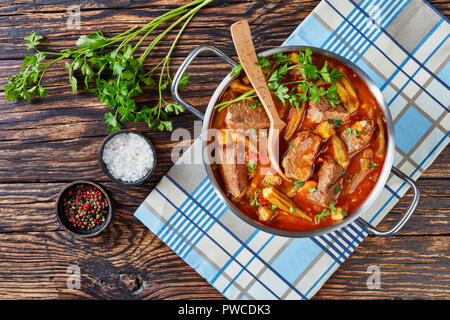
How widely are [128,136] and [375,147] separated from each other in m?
1.45

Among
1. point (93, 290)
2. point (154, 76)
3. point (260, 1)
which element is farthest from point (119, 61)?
point (93, 290)

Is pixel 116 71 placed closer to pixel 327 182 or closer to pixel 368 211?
pixel 327 182

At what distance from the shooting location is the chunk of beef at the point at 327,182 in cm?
212

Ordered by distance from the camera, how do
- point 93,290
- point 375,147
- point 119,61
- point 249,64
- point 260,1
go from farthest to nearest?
point 93,290
point 260,1
point 119,61
point 375,147
point 249,64

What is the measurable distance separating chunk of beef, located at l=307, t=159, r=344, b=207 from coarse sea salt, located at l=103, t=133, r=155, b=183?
1.01 metres

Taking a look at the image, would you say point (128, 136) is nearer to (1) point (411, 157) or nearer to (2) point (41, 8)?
(2) point (41, 8)

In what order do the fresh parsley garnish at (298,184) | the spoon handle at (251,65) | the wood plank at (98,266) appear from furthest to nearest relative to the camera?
the wood plank at (98,266), the fresh parsley garnish at (298,184), the spoon handle at (251,65)

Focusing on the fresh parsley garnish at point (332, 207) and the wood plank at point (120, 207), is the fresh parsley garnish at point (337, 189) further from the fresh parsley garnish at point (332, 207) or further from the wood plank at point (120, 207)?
the wood plank at point (120, 207)

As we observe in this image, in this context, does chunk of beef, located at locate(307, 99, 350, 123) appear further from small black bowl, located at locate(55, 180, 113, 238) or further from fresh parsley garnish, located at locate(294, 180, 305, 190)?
small black bowl, located at locate(55, 180, 113, 238)

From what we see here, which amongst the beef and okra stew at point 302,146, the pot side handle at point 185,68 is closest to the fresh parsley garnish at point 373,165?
the beef and okra stew at point 302,146

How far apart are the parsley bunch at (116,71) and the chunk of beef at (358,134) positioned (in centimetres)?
100

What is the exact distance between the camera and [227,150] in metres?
2.22

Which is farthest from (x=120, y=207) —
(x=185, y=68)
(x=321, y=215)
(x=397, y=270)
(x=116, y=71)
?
(x=397, y=270)

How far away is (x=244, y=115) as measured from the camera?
2158 mm
